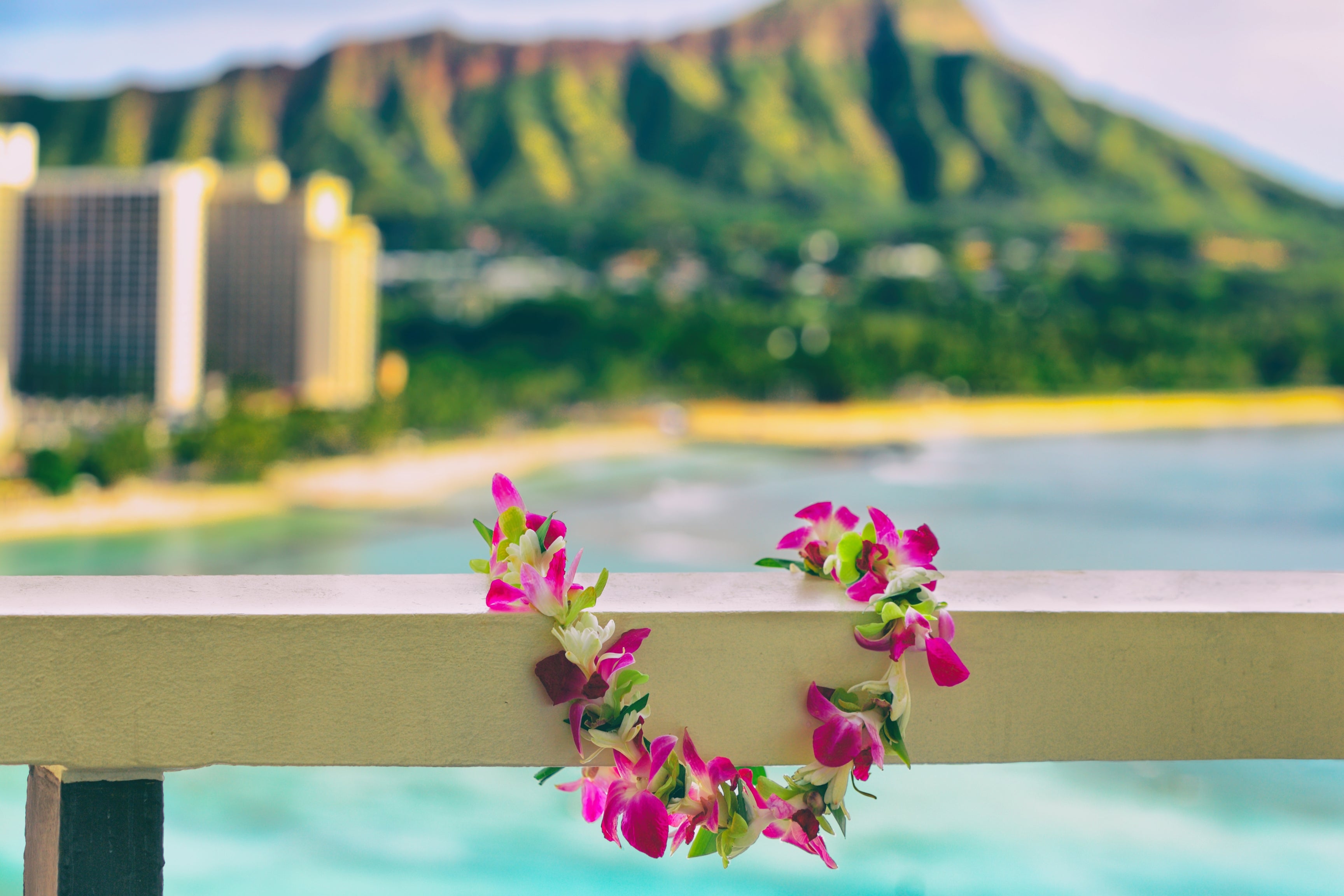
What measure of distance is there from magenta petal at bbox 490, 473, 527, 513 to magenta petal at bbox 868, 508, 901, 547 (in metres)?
0.23

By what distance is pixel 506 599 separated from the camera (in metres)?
0.83

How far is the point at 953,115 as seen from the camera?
46844 mm

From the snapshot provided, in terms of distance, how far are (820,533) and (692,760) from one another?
0.60 feet

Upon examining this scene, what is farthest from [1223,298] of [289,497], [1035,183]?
[289,497]

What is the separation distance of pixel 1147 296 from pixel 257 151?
90.1ft

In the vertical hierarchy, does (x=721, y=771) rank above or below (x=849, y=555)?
below

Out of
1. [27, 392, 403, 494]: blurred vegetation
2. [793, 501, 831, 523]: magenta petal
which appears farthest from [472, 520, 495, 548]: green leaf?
[27, 392, 403, 494]: blurred vegetation

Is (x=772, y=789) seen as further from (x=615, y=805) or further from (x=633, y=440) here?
(x=633, y=440)

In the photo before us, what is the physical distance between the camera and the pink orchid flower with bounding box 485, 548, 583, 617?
0.82m

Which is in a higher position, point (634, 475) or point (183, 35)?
point (183, 35)

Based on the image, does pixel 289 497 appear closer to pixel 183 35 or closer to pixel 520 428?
pixel 520 428

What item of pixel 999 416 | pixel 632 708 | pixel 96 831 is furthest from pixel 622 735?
pixel 999 416

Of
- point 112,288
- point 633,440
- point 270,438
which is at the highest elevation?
point 112,288

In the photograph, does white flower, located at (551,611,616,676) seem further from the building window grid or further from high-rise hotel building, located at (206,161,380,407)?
high-rise hotel building, located at (206,161,380,407)
